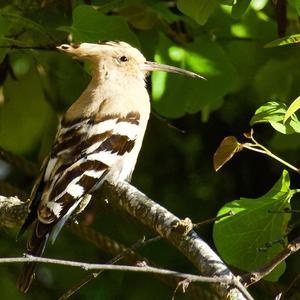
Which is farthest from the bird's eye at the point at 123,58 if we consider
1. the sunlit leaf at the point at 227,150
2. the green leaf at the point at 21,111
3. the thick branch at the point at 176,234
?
the sunlit leaf at the point at 227,150

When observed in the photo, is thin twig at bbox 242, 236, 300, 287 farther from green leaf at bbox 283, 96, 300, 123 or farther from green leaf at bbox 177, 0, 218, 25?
green leaf at bbox 177, 0, 218, 25

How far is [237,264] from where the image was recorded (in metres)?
2.83

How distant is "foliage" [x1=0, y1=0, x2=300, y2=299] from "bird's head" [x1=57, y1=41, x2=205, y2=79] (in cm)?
6

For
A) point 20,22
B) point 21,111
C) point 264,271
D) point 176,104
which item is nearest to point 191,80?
point 176,104

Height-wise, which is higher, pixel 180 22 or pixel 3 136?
pixel 180 22

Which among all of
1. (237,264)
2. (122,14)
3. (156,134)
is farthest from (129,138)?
(156,134)

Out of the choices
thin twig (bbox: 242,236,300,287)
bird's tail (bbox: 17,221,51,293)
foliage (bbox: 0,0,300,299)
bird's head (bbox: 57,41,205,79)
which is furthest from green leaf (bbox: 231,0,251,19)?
thin twig (bbox: 242,236,300,287)

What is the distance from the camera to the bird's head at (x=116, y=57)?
365 centimetres

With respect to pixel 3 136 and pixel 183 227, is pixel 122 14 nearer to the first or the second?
pixel 3 136

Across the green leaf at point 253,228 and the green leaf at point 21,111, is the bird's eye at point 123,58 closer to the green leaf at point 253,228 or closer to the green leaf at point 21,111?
the green leaf at point 21,111

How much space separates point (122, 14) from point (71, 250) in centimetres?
107

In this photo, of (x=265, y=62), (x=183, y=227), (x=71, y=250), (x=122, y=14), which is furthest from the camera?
(x=71, y=250)

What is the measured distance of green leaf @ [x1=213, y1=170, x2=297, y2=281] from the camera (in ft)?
9.16

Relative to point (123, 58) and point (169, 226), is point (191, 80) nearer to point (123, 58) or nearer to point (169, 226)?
point (123, 58)
